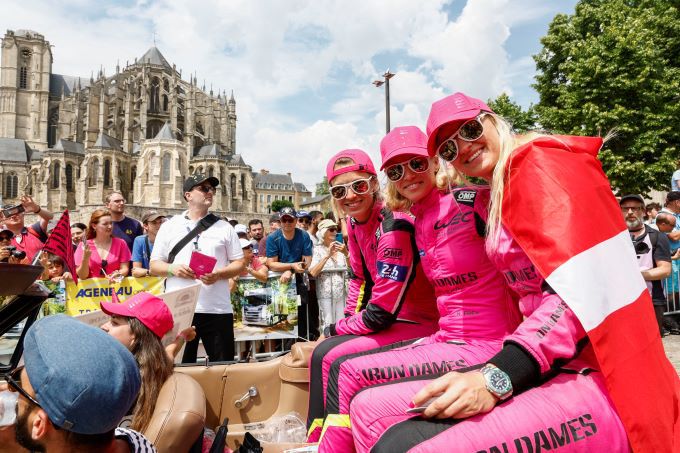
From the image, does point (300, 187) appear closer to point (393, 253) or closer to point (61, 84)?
point (61, 84)

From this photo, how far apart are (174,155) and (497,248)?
225 ft

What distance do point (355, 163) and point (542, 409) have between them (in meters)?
2.14

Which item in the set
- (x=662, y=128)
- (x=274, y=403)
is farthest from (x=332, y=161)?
(x=662, y=128)

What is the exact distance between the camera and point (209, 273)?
4.89m

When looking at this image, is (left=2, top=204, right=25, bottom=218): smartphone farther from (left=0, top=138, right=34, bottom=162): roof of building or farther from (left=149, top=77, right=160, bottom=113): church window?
(left=0, top=138, right=34, bottom=162): roof of building

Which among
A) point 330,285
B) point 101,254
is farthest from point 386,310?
point 101,254

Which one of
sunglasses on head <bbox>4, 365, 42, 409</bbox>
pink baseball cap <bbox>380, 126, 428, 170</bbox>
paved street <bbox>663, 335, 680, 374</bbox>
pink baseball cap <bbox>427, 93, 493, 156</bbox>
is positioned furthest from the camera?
paved street <bbox>663, 335, 680, 374</bbox>

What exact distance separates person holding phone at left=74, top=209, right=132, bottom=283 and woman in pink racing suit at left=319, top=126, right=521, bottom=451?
5063 mm

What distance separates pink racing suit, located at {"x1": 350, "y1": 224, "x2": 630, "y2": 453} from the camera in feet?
5.16

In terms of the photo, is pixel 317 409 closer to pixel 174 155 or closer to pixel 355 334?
pixel 355 334

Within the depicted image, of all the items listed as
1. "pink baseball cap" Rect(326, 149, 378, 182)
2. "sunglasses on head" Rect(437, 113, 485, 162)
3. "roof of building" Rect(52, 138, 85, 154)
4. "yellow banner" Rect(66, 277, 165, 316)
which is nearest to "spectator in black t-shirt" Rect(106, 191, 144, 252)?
"yellow banner" Rect(66, 277, 165, 316)

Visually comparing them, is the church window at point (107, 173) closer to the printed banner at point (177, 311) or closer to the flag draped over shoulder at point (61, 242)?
the flag draped over shoulder at point (61, 242)

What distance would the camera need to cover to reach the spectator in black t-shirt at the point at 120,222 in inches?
294

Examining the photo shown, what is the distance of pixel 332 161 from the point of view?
343 cm
